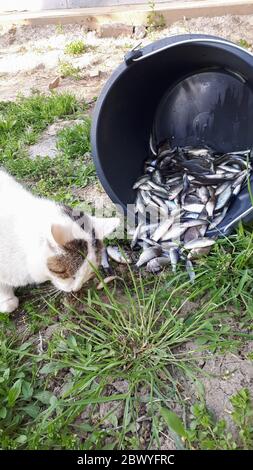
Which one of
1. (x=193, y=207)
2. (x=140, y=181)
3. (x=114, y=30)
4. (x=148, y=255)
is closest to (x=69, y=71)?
(x=114, y=30)

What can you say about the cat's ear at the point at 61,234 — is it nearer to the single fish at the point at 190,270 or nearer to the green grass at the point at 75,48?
the single fish at the point at 190,270

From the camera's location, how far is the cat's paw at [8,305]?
3.09 m

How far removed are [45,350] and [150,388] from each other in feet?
2.35

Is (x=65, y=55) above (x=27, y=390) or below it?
above

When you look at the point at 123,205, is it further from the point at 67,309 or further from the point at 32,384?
the point at 32,384

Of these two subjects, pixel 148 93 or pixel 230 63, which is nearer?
pixel 230 63

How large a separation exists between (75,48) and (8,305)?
4771 millimetres

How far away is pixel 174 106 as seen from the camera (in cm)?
402

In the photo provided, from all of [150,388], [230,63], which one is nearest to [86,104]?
[230,63]

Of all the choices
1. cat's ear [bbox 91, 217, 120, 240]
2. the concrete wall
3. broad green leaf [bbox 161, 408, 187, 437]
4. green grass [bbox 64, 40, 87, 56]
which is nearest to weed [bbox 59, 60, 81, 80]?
green grass [bbox 64, 40, 87, 56]

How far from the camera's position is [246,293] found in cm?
289

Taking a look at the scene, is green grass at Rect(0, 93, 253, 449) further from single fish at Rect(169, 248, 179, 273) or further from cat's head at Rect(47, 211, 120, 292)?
cat's head at Rect(47, 211, 120, 292)

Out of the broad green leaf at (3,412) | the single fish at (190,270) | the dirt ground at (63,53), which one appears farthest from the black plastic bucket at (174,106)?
the broad green leaf at (3,412)

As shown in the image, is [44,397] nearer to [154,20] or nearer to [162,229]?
[162,229]
